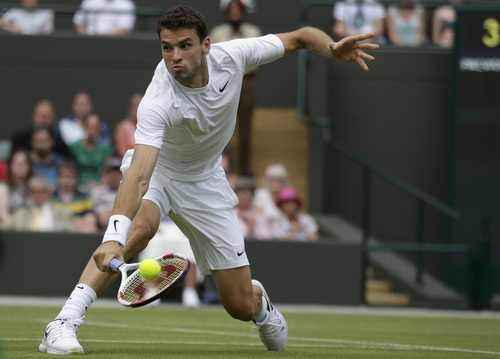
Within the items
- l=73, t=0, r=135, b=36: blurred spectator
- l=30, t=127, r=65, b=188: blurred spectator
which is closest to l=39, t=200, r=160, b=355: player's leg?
l=30, t=127, r=65, b=188: blurred spectator

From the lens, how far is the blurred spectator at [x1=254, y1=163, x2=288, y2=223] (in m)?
14.8

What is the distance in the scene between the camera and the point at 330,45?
732 cm

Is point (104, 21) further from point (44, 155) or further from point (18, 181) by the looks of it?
point (18, 181)

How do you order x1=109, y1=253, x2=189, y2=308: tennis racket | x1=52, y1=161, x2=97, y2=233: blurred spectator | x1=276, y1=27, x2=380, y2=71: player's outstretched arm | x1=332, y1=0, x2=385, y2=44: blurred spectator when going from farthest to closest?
1. x1=332, y1=0, x2=385, y2=44: blurred spectator
2. x1=52, y1=161, x2=97, y2=233: blurred spectator
3. x1=276, y1=27, x2=380, y2=71: player's outstretched arm
4. x1=109, y1=253, x2=189, y2=308: tennis racket

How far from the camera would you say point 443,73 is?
1656 cm

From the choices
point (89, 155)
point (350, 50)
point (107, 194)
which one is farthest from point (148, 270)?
point (89, 155)

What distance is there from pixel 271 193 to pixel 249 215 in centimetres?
83

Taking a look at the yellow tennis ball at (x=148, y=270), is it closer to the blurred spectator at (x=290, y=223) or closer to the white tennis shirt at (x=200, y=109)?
the white tennis shirt at (x=200, y=109)

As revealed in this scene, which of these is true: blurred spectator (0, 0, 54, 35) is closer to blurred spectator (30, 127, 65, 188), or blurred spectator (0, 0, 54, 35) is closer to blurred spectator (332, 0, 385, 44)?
blurred spectator (30, 127, 65, 188)

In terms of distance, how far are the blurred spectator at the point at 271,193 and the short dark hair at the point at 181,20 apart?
8.18 meters

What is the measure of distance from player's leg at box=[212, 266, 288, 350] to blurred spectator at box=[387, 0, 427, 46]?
9.69m

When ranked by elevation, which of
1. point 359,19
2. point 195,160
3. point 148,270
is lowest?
point 148,270

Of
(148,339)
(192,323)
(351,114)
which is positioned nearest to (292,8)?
(351,114)

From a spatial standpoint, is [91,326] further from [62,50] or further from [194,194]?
[62,50]
